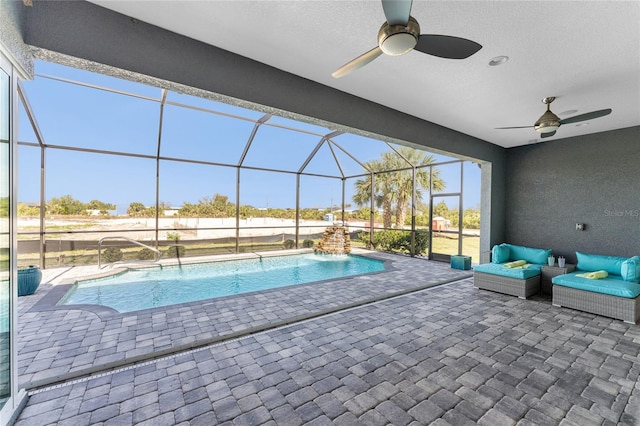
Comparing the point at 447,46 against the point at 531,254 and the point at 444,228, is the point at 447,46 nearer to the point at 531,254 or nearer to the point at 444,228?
the point at 531,254

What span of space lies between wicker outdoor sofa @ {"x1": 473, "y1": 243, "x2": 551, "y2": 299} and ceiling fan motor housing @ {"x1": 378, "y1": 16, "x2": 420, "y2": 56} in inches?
178

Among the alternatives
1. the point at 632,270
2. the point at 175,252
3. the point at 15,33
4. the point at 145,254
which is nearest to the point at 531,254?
the point at 632,270

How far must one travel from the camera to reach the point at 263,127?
24.8 ft

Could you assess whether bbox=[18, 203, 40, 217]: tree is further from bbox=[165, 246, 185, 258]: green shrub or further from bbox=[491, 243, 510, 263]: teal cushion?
bbox=[491, 243, 510, 263]: teal cushion

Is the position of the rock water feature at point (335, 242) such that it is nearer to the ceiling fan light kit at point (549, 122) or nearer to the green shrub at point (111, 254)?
the green shrub at point (111, 254)

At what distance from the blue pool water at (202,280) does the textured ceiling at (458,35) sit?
158 inches

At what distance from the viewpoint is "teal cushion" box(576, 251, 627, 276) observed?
4.48 metres

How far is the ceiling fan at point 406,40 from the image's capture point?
1.83 meters

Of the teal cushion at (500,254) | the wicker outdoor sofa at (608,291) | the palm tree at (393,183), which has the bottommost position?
the wicker outdoor sofa at (608,291)

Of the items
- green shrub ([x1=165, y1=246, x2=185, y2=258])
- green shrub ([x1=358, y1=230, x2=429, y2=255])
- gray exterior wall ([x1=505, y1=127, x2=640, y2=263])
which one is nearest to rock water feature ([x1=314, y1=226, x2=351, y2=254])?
green shrub ([x1=358, y1=230, x2=429, y2=255])

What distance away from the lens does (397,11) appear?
5.97 feet

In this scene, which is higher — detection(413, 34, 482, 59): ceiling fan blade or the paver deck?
detection(413, 34, 482, 59): ceiling fan blade

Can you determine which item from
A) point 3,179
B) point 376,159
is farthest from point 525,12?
point 376,159

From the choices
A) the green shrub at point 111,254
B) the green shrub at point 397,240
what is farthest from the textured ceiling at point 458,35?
the green shrub at point 111,254
